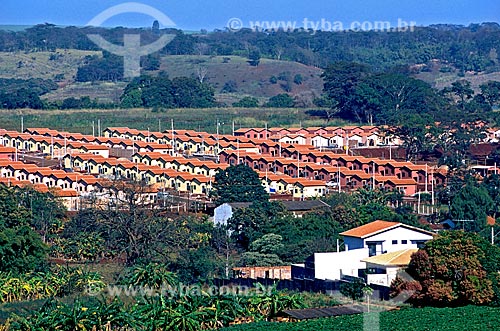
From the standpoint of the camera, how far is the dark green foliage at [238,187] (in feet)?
69.4

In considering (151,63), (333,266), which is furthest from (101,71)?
A: (333,266)

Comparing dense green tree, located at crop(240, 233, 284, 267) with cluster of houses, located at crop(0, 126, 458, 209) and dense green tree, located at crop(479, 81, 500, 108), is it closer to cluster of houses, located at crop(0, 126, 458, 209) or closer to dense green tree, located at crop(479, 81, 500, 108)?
cluster of houses, located at crop(0, 126, 458, 209)

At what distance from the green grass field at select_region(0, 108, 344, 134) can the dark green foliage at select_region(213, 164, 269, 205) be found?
13223 millimetres

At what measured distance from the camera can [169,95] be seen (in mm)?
41094

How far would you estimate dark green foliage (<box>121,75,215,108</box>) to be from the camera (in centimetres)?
4088

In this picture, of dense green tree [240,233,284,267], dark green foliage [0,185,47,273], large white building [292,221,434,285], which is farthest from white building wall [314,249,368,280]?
dark green foliage [0,185,47,273]

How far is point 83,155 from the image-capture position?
2742cm

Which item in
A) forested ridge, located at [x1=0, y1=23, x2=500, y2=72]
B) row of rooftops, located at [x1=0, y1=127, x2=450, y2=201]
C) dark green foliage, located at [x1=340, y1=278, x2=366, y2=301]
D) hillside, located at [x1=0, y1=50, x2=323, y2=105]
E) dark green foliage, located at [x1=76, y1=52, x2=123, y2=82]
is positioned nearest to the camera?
dark green foliage, located at [x1=340, y1=278, x2=366, y2=301]

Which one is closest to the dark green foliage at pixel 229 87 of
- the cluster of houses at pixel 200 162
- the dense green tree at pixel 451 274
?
the cluster of houses at pixel 200 162

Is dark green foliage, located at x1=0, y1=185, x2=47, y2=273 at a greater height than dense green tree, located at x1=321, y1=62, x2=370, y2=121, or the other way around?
dense green tree, located at x1=321, y1=62, x2=370, y2=121

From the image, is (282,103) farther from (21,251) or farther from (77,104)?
(21,251)

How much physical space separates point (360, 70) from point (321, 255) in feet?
84.2

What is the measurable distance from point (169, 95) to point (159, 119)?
11.8 feet

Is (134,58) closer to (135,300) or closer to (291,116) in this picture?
(291,116)
